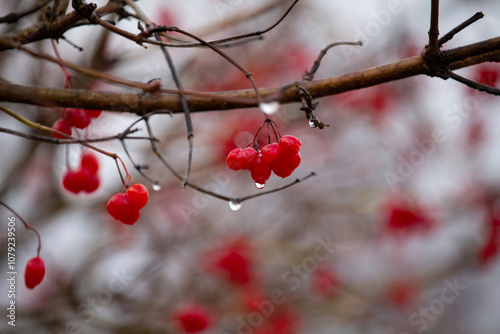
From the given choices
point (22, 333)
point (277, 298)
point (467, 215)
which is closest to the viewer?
point (22, 333)

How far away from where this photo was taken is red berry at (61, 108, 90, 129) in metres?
1.71

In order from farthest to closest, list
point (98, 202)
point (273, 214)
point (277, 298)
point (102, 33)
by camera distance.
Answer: point (273, 214), point (277, 298), point (98, 202), point (102, 33)

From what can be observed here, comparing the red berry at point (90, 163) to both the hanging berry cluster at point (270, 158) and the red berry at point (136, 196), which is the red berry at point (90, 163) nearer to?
the red berry at point (136, 196)

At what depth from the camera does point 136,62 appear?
11.0 ft

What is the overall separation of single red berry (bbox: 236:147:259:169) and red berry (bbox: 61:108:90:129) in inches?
26.9

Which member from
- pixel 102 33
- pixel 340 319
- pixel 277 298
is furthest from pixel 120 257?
pixel 340 319

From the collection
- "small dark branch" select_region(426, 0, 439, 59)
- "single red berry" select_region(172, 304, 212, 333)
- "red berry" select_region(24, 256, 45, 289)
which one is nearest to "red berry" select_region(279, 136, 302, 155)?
"small dark branch" select_region(426, 0, 439, 59)

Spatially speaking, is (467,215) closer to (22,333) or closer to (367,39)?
(367,39)

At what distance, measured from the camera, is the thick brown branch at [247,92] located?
4.40 feet

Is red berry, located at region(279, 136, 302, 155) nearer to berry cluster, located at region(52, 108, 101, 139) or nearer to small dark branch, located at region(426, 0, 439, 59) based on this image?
small dark branch, located at region(426, 0, 439, 59)

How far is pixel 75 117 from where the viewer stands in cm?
171

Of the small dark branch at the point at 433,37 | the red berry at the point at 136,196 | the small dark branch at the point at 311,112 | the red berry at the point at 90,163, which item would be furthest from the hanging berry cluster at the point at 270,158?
the red berry at the point at 90,163

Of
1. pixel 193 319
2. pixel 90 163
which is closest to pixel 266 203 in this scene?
pixel 193 319

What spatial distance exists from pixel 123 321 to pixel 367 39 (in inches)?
139
